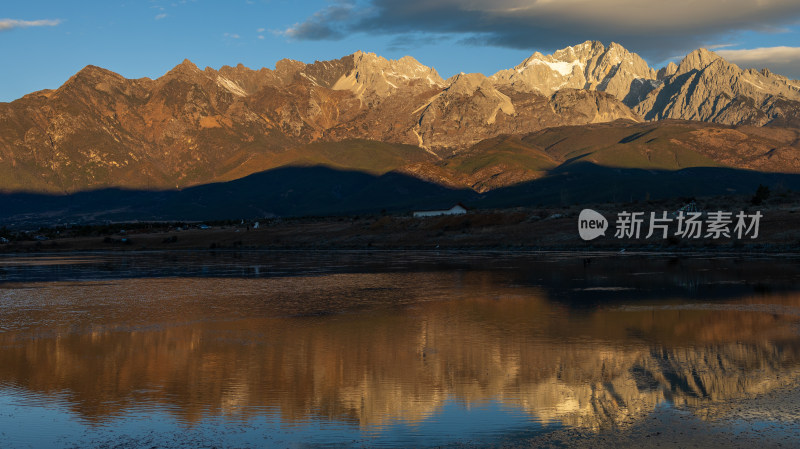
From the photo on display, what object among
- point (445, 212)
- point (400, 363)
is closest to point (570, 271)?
point (400, 363)

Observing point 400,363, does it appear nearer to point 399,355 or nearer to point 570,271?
point 399,355

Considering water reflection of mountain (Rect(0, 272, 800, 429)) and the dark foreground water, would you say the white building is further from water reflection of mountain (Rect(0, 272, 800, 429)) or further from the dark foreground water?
water reflection of mountain (Rect(0, 272, 800, 429))

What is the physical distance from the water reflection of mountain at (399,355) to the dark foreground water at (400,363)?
0.11 meters

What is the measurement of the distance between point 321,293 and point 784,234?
59.6 m

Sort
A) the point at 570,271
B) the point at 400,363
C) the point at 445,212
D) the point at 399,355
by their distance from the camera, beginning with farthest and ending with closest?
the point at 445,212
the point at 570,271
the point at 399,355
the point at 400,363

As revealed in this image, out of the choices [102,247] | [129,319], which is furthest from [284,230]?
[129,319]

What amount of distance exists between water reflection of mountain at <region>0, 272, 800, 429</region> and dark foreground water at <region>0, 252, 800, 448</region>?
0.36 feet

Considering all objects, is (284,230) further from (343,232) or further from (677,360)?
(677,360)

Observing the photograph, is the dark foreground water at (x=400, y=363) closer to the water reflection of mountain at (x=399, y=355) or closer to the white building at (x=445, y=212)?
the water reflection of mountain at (x=399, y=355)

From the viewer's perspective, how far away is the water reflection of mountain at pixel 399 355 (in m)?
19.7

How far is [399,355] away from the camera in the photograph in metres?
26.0

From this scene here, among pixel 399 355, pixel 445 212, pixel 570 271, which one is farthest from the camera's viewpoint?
pixel 445 212

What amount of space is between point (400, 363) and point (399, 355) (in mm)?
1376

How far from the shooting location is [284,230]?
455 ft
